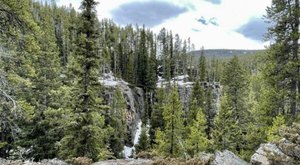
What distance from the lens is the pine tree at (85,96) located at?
17.5m

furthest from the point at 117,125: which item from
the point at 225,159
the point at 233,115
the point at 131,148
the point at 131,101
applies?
the point at 225,159

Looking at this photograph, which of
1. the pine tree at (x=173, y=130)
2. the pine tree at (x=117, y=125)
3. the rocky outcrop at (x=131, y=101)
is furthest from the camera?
the rocky outcrop at (x=131, y=101)

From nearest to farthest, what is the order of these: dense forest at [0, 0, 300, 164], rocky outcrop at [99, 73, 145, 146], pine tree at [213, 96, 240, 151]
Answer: dense forest at [0, 0, 300, 164], pine tree at [213, 96, 240, 151], rocky outcrop at [99, 73, 145, 146]

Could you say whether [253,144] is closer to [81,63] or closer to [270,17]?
[270,17]

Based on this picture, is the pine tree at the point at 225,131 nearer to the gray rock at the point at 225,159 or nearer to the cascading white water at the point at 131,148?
the gray rock at the point at 225,159

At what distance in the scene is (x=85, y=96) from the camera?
58.0 ft

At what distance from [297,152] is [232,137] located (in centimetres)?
2451

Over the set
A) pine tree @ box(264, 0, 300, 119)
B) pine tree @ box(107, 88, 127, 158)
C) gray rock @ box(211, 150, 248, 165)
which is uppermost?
pine tree @ box(264, 0, 300, 119)

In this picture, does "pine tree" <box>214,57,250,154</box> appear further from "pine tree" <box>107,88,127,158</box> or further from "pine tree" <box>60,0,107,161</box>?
"pine tree" <box>60,0,107,161</box>

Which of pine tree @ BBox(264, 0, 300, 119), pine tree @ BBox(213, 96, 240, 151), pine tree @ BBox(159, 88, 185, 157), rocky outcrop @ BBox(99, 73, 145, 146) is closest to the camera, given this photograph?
pine tree @ BBox(264, 0, 300, 119)

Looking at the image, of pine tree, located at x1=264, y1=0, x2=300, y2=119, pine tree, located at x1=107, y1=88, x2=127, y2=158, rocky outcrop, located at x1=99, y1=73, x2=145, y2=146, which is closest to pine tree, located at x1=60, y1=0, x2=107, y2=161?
pine tree, located at x1=264, y1=0, x2=300, y2=119

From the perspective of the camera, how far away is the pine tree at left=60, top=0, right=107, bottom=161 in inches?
688

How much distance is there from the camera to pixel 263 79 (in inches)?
723

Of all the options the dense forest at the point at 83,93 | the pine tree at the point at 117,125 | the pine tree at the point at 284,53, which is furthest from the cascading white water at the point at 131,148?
the pine tree at the point at 284,53
